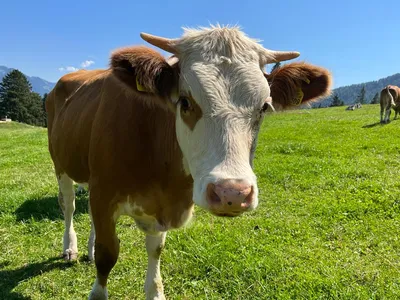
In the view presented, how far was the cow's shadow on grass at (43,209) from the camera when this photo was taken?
6152 mm

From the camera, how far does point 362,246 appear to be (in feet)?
15.9

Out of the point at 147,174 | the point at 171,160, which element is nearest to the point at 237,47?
the point at 171,160

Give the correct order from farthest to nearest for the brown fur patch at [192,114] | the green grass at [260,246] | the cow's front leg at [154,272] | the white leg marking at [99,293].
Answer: the green grass at [260,246]
the cow's front leg at [154,272]
the white leg marking at [99,293]
the brown fur patch at [192,114]

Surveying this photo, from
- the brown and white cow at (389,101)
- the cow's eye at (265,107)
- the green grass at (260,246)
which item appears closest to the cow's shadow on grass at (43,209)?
the green grass at (260,246)

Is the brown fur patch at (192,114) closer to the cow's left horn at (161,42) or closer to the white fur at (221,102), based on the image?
the white fur at (221,102)

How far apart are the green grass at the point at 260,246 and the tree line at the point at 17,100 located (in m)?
71.2

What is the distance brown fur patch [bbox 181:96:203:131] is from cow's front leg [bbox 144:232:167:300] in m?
1.77

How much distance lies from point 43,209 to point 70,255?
206 cm

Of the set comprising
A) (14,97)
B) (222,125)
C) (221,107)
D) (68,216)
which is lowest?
(14,97)

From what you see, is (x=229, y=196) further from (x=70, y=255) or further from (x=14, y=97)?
(x=14, y=97)

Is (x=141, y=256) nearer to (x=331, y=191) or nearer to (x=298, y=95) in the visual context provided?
(x=298, y=95)

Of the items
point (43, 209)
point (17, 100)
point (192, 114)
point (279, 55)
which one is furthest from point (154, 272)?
point (17, 100)

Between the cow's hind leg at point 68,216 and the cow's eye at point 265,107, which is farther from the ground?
the cow's eye at point 265,107

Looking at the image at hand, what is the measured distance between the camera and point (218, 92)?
237 centimetres
